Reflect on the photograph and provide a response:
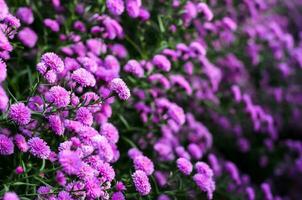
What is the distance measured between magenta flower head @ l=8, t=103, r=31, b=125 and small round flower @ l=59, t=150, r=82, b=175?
11.6 inches

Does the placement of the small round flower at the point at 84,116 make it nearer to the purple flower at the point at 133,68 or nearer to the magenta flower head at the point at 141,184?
the magenta flower head at the point at 141,184

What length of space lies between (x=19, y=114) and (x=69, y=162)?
1.24 feet

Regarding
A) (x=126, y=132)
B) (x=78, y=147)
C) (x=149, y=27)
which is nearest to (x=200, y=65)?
(x=149, y=27)

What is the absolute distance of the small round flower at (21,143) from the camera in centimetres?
214

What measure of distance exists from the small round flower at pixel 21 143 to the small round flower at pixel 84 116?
303mm

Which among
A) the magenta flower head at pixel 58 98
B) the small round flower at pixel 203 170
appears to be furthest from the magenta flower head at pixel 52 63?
the small round flower at pixel 203 170

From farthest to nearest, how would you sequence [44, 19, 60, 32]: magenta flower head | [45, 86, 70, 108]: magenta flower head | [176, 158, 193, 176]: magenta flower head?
[44, 19, 60, 32]: magenta flower head, [176, 158, 193, 176]: magenta flower head, [45, 86, 70, 108]: magenta flower head

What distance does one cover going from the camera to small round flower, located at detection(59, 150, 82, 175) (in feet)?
6.35

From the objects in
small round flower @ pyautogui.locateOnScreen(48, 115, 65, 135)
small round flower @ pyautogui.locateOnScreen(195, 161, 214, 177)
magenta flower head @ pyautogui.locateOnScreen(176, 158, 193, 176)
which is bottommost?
small round flower @ pyautogui.locateOnScreen(195, 161, 214, 177)

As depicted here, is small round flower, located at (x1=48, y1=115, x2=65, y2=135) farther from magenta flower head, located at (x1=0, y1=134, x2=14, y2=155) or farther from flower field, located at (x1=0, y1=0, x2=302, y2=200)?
magenta flower head, located at (x1=0, y1=134, x2=14, y2=155)

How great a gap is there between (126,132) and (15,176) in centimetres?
127

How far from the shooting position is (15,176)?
2189 mm

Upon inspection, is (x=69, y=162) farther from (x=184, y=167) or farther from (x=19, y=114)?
(x=184, y=167)

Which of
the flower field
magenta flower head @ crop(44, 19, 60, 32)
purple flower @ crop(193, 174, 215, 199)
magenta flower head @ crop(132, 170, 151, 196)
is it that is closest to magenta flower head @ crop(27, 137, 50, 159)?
the flower field
